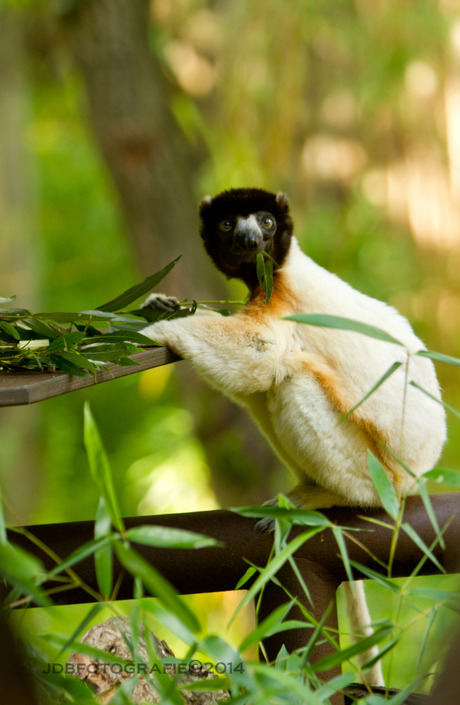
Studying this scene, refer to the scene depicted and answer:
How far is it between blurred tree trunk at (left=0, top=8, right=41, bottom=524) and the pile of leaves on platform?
485 cm

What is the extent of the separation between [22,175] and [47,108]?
9.17 feet

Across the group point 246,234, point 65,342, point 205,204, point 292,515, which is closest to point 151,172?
point 205,204

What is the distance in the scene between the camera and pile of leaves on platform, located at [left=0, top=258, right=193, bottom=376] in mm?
1666

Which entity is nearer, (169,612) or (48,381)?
(169,612)

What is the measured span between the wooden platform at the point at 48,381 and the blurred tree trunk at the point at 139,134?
332 centimetres

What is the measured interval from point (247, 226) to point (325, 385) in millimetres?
669

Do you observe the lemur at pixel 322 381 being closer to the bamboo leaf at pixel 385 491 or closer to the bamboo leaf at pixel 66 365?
the bamboo leaf at pixel 66 365

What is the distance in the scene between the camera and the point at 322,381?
8.11 ft

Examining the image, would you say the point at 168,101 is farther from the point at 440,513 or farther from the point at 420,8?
the point at 440,513

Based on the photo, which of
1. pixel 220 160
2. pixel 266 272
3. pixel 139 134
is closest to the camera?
pixel 266 272

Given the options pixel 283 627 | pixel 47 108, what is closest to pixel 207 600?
pixel 283 627

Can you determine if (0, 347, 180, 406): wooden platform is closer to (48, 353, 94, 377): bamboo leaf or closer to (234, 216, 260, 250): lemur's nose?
(48, 353, 94, 377): bamboo leaf

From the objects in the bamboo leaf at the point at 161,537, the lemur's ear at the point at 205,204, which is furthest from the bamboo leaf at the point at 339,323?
the lemur's ear at the point at 205,204

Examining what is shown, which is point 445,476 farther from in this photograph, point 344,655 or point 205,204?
point 205,204
